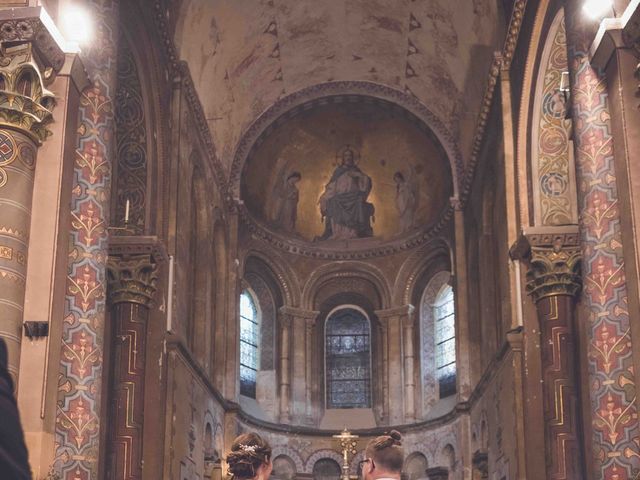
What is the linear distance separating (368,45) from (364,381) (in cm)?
879

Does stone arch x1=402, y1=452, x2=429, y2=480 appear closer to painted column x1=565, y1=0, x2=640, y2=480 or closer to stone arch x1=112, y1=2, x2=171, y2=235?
stone arch x1=112, y1=2, x2=171, y2=235

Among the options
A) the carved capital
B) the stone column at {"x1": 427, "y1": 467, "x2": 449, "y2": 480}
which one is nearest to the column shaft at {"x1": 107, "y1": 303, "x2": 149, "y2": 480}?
the carved capital

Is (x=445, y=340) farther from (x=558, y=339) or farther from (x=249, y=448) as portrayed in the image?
(x=249, y=448)

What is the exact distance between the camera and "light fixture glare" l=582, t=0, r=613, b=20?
9602 millimetres

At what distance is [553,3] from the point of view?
1454cm

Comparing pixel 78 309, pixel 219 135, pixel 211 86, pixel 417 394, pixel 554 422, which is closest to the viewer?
pixel 78 309

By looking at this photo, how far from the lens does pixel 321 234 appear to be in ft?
89.6

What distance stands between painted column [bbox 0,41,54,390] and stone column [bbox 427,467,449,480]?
16263 mm

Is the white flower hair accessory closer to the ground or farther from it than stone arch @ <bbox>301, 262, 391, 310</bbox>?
closer to the ground

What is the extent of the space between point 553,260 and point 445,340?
11.0 meters

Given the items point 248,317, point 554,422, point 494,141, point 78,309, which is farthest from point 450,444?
point 78,309

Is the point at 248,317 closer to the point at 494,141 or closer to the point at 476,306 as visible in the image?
the point at 476,306

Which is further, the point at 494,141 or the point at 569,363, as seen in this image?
the point at 494,141

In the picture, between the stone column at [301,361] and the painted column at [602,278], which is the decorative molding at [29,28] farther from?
the stone column at [301,361]
